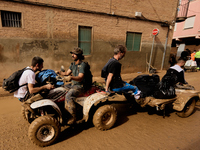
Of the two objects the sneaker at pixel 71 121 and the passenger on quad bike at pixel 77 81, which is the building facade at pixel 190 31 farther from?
the sneaker at pixel 71 121

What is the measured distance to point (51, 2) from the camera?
7.01m

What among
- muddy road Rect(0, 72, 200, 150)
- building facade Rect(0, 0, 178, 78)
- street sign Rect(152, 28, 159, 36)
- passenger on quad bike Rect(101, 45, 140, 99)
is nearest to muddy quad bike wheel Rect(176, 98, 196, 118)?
muddy road Rect(0, 72, 200, 150)

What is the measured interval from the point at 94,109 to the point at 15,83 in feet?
6.25

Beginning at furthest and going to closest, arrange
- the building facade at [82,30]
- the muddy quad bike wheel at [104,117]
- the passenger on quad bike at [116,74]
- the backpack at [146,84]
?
1. the building facade at [82,30]
2. the backpack at [146,84]
3. the passenger on quad bike at [116,74]
4. the muddy quad bike wheel at [104,117]

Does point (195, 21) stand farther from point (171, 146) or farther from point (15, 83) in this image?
point (15, 83)

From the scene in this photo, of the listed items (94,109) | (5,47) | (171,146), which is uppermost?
(5,47)

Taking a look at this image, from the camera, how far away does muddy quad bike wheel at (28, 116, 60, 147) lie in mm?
2561

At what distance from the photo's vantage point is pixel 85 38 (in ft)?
27.9

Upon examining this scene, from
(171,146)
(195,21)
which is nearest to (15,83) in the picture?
(171,146)

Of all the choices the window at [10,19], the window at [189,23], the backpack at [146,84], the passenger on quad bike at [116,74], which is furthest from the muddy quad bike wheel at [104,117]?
the window at [189,23]

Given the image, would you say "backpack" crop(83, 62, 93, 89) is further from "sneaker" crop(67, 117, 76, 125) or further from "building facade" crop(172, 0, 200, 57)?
"building facade" crop(172, 0, 200, 57)

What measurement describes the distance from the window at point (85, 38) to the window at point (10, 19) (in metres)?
3.34

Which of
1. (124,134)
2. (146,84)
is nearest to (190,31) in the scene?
(146,84)

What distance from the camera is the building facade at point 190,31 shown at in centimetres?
1889
